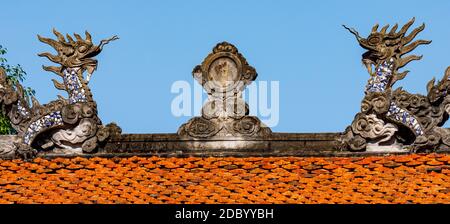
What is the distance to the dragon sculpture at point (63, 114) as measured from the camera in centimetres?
3778

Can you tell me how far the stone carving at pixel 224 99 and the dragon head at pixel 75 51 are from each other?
254cm

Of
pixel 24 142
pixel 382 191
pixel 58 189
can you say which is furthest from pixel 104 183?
pixel 382 191

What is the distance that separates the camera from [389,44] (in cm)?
3803

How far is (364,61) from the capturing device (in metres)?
38.3

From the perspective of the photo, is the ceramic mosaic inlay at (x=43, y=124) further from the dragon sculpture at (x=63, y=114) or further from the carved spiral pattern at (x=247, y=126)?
the carved spiral pattern at (x=247, y=126)

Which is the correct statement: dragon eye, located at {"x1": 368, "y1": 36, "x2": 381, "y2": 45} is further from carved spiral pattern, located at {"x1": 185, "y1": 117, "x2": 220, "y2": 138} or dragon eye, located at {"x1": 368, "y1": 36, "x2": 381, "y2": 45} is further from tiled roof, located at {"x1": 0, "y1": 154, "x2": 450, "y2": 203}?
carved spiral pattern, located at {"x1": 185, "y1": 117, "x2": 220, "y2": 138}

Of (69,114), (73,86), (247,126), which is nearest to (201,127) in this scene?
(247,126)

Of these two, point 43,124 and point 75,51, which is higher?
point 75,51

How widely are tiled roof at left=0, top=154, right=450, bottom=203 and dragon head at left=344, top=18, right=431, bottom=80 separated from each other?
2687 millimetres

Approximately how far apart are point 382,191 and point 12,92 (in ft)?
31.8

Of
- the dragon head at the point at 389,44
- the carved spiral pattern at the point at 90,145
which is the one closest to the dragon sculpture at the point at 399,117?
the dragon head at the point at 389,44

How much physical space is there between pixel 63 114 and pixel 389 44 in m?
7.86

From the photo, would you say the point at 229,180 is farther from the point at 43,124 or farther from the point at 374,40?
the point at 374,40
